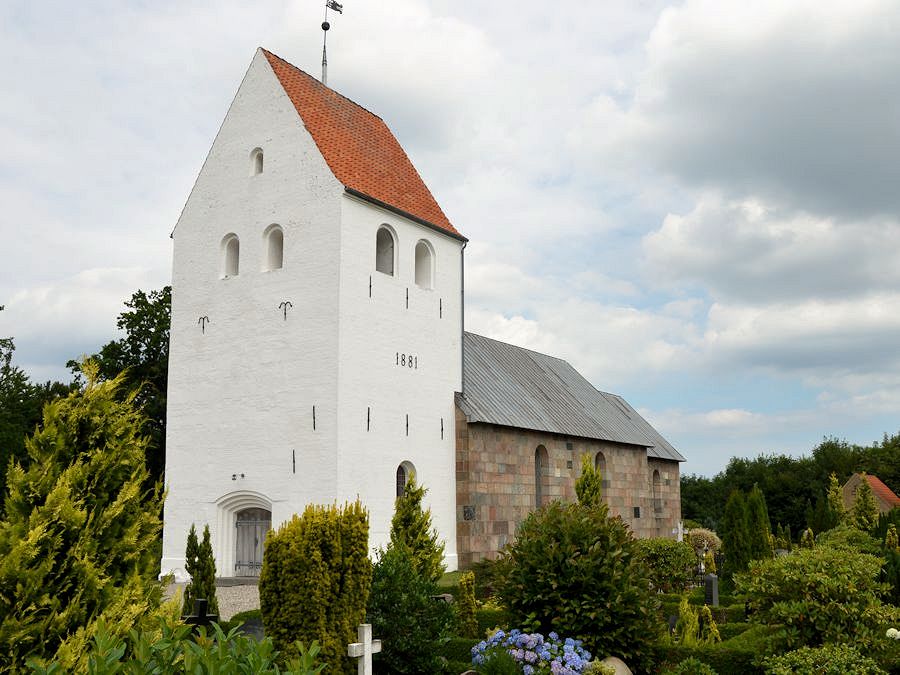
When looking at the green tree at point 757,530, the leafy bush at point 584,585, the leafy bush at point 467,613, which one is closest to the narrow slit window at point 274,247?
the leafy bush at point 467,613

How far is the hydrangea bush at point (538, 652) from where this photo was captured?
22.8 ft

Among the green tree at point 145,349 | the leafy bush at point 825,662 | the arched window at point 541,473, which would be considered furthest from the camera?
the green tree at point 145,349

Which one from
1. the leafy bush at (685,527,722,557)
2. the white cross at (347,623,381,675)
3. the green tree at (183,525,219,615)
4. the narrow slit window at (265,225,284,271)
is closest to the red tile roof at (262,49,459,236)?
the narrow slit window at (265,225,284,271)

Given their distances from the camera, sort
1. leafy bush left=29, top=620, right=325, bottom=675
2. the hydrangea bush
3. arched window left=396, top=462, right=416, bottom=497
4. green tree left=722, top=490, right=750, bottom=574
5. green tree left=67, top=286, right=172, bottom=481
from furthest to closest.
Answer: green tree left=67, top=286, right=172, bottom=481 → green tree left=722, top=490, right=750, bottom=574 → arched window left=396, top=462, right=416, bottom=497 → the hydrangea bush → leafy bush left=29, top=620, right=325, bottom=675

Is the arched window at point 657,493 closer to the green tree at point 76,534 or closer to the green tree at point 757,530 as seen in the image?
the green tree at point 757,530

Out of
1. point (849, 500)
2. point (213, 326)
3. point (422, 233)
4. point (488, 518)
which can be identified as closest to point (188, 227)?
point (213, 326)

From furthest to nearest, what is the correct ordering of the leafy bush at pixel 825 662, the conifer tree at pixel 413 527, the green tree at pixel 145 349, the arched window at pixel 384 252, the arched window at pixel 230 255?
the green tree at pixel 145 349
the arched window at pixel 384 252
the arched window at pixel 230 255
the conifer tree at pixel 413 527
the leafy bush at pixel 825 662

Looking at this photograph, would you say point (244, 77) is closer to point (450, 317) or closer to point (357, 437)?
point (450, 317)

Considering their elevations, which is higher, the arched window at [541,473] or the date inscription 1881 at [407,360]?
the date inscription 1881 at [407,360]

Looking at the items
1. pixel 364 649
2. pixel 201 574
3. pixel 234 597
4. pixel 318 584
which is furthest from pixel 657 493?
pixel 318 584

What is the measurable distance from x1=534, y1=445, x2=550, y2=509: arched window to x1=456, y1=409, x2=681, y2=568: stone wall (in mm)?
26

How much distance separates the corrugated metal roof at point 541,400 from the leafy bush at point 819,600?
9.02 metres

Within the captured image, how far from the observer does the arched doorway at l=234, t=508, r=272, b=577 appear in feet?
48.5

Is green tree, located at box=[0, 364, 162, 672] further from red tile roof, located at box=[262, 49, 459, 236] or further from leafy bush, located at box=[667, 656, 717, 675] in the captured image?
red tile roof, located at box=[262, 49, 459, 236]
